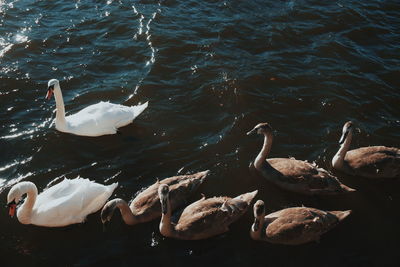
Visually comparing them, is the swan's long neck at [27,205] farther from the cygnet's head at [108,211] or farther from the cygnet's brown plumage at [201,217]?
the cygnet's brown plumage at [201,217]

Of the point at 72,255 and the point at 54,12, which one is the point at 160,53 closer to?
the point at 54,12

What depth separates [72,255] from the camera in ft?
24.0

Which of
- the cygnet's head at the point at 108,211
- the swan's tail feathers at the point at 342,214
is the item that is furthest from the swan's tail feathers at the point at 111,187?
the swan's tail feathers at the point at 342,214

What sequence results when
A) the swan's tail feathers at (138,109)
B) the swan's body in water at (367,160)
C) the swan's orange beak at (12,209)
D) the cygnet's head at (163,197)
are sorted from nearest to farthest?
the cygnet's head at (163,197) → the swan's orange beak at (12,209) → the swan's body in water at (367,160) → the swan's tail feathers at (138,109)

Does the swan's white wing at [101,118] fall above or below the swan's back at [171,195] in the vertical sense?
above

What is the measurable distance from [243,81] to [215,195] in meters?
3.86

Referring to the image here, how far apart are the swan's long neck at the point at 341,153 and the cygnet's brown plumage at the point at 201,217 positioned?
231cm

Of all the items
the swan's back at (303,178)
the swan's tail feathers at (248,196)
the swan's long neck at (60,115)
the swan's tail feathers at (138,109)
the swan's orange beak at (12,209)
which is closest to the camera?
the swan's orange beak at (12,209)

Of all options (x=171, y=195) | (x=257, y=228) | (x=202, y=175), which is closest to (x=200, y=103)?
(x=202, y=175)

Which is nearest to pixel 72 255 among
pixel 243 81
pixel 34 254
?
pixel 34 254

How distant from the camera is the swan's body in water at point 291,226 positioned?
755 cm

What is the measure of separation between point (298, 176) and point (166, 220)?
2845mm

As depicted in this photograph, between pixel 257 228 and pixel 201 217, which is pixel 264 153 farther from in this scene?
pixel 201 217

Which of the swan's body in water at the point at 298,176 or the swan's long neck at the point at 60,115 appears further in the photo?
the swan's long neck at the point at 60,115
